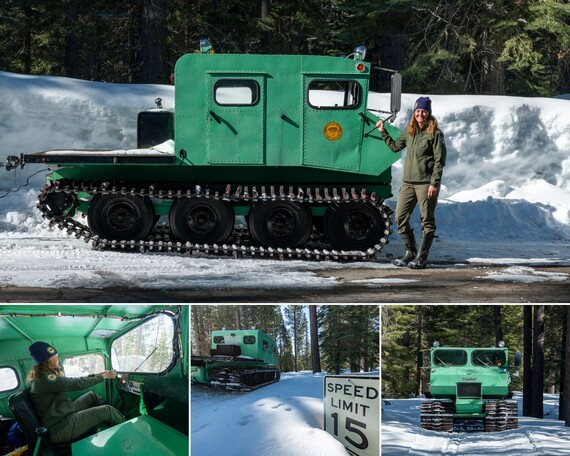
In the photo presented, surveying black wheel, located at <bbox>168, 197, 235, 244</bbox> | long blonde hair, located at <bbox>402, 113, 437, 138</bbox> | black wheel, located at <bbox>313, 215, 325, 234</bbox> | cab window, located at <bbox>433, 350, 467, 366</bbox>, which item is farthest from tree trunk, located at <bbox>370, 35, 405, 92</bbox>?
cab window, located at <bbox>433, 350, 467, 366</bbox>

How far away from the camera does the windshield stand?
283 inches

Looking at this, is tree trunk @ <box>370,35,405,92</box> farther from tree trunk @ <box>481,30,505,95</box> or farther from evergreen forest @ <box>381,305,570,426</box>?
evergreen forest @ <box>381,305,570,426</box>

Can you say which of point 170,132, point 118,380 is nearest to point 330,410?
point 118,380

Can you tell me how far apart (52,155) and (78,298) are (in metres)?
3.48

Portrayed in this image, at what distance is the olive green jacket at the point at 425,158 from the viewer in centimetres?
1080

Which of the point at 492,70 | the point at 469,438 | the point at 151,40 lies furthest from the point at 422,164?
the point at 492,70

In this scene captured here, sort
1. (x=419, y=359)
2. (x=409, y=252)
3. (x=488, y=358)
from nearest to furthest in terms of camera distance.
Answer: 1. (x=419, y=359)
2. (x=488, y=358)
3. (x=409, y=252)

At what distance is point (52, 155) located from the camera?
1186 centimetres

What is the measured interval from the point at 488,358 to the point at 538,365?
1121mm

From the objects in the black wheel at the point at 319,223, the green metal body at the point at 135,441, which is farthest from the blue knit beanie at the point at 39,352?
the black wheel at the point at 319,223

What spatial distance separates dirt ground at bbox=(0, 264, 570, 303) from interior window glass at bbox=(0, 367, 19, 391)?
134 inches

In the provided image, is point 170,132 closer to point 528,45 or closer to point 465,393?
point 465,393

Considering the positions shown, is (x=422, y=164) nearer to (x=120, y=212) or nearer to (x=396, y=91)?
(x=396, y=91)

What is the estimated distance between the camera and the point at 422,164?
10.9m
